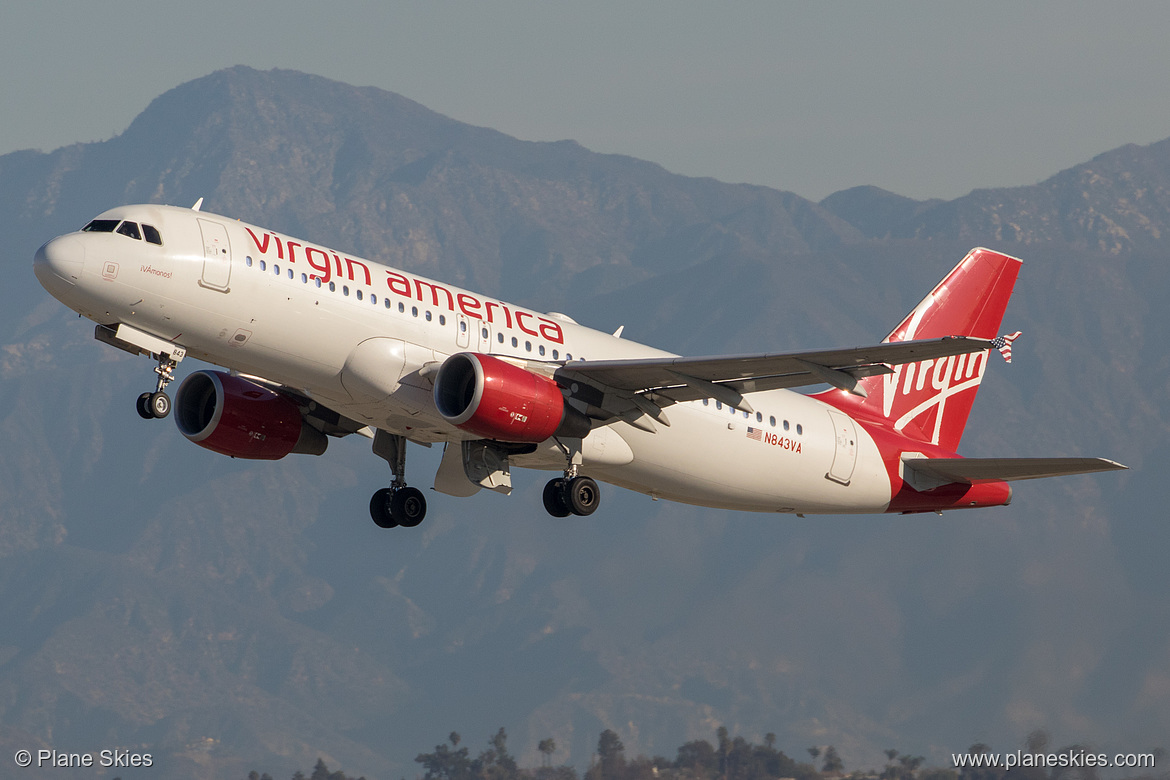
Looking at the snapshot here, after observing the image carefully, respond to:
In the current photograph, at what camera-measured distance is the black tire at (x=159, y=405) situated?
35.2 metres

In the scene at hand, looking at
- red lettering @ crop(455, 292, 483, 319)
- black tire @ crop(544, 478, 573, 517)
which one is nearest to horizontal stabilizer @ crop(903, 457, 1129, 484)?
black tire @ crop(544, 478, 573, 517)

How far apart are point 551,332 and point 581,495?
4.03m

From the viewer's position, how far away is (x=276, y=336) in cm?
3562

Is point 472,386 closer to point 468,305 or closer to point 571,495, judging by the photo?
point 468,305

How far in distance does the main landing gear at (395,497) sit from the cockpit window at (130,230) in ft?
31.4

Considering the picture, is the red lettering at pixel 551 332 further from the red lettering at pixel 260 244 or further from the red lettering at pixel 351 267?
the red lettering at pixel 260 244

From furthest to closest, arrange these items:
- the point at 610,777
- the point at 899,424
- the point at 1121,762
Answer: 1. the point at 610,777
2. the point at 1121,762
3. the point at 899,424

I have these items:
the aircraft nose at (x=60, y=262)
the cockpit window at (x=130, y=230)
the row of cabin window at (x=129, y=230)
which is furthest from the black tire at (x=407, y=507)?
the aircraft nose at (x=60, y=262)

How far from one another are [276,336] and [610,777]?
311 ft

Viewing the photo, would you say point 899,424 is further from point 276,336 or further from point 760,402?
point 276,336

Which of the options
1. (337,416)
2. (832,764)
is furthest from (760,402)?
(832,764)

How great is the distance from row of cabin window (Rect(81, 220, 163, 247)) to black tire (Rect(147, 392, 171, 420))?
3.29 m

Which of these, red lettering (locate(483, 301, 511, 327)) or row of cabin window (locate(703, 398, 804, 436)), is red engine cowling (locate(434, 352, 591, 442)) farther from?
row of cabin window (locate(703, 398, 804, 436))

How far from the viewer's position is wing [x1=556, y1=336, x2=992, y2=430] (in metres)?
34.9
